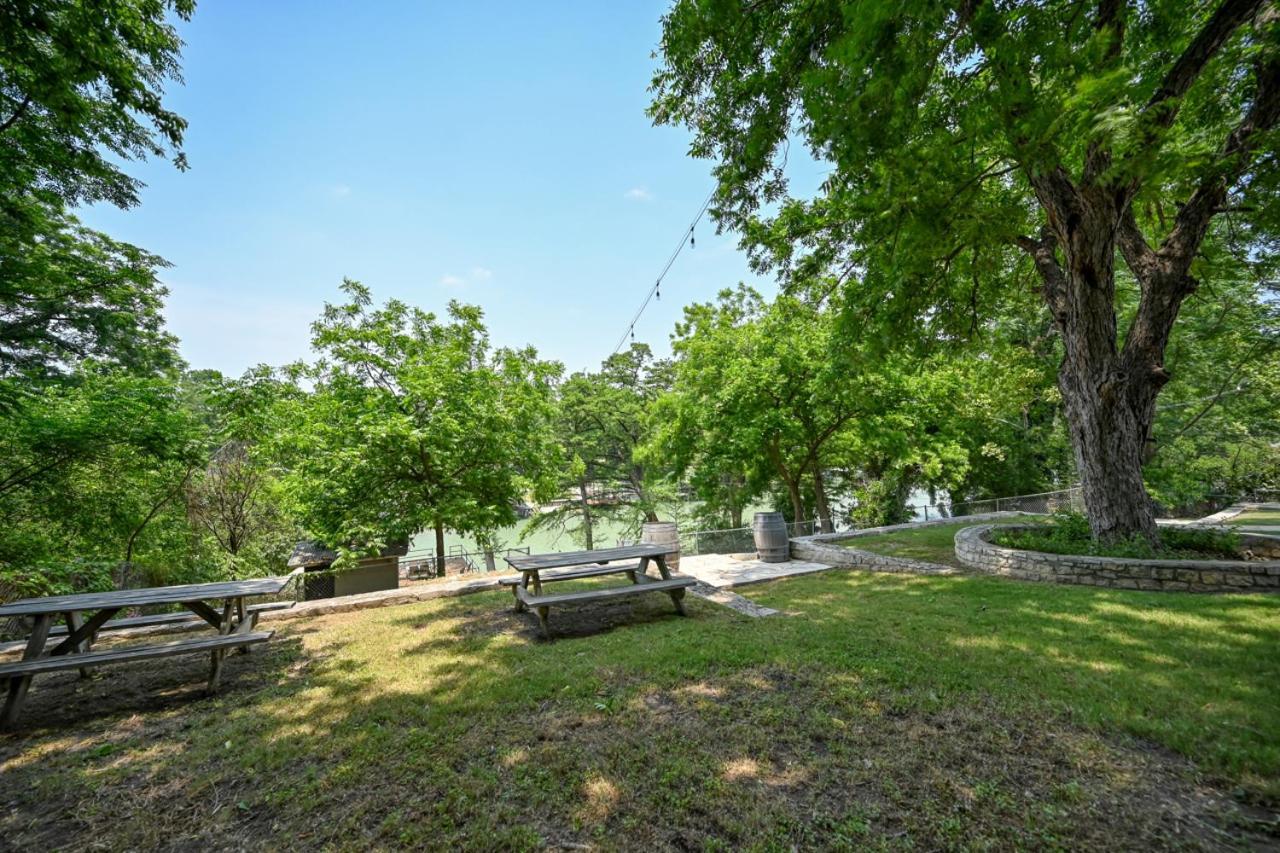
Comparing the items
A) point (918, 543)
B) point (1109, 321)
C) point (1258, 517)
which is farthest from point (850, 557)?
point (1258, 517)

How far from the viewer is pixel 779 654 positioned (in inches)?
158

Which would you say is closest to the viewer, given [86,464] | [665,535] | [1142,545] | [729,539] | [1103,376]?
[1142,545]

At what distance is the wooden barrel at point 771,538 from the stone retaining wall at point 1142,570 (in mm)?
3049

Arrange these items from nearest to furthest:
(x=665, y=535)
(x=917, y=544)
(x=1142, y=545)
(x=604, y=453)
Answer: (x=1142, y=545)
(x=665, y=535)
(x=917, y=544)
(x=604, y=453)

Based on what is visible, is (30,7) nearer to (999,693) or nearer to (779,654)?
(779,654)

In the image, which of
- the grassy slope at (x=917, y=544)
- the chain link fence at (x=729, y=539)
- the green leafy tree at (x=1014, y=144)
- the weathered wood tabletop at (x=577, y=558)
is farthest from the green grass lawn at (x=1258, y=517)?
the weathered wood tabletop at (x=577, y=558)

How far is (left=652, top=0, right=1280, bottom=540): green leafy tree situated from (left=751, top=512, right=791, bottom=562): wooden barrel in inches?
167

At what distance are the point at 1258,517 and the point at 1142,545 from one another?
37.9 ft

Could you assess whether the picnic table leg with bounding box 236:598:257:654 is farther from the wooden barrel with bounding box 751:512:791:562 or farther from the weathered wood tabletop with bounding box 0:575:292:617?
the wooden barrel with bounding box 751:512:791:562

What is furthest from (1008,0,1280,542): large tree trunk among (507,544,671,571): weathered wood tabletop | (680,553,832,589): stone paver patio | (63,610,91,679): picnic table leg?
(63,610,91,679): picnic table leg

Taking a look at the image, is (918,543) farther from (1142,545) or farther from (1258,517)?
(1258,517)

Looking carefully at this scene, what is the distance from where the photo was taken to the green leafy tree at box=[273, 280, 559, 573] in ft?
28.4

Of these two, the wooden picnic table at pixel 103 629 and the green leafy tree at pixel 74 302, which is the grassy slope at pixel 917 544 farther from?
the green leafy tree at pixel 74 302

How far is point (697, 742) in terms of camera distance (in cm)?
274
